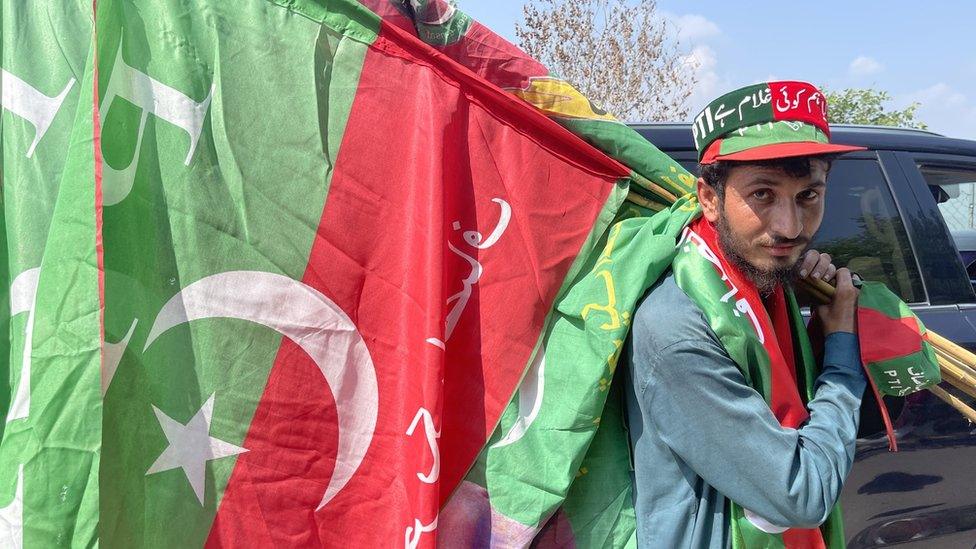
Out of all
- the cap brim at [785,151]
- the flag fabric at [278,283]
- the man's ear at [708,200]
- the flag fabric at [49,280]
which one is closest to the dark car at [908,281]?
the man's ear at [708,200]

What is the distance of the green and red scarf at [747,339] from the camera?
1.49 meters

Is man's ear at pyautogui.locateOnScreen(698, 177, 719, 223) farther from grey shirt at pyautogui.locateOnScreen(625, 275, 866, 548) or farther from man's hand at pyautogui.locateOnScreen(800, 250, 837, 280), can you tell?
man's hand at pyautogui.locateOnScreen(800, 250, 837, 280)

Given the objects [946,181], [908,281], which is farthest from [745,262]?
[946,181]

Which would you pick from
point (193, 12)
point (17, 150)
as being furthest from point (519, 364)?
point (17, 150)

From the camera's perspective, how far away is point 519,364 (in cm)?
164

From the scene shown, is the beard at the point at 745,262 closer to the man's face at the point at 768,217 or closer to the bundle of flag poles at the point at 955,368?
the man's face at the point at 768,217

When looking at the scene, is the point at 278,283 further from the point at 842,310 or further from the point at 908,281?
the point at 908,281

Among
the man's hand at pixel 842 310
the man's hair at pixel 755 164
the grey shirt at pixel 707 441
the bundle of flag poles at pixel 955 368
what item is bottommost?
the grey shirt at pixel 707 441

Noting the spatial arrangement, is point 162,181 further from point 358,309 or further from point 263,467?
point 263,467

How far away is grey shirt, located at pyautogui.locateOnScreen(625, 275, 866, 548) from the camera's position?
1.42 m

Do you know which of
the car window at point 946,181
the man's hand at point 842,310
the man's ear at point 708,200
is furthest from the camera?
the car window at point 946,181

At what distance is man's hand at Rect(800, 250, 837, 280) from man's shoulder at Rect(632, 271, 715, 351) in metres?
0.44

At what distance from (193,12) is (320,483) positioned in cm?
95

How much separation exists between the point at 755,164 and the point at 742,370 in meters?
0.41
